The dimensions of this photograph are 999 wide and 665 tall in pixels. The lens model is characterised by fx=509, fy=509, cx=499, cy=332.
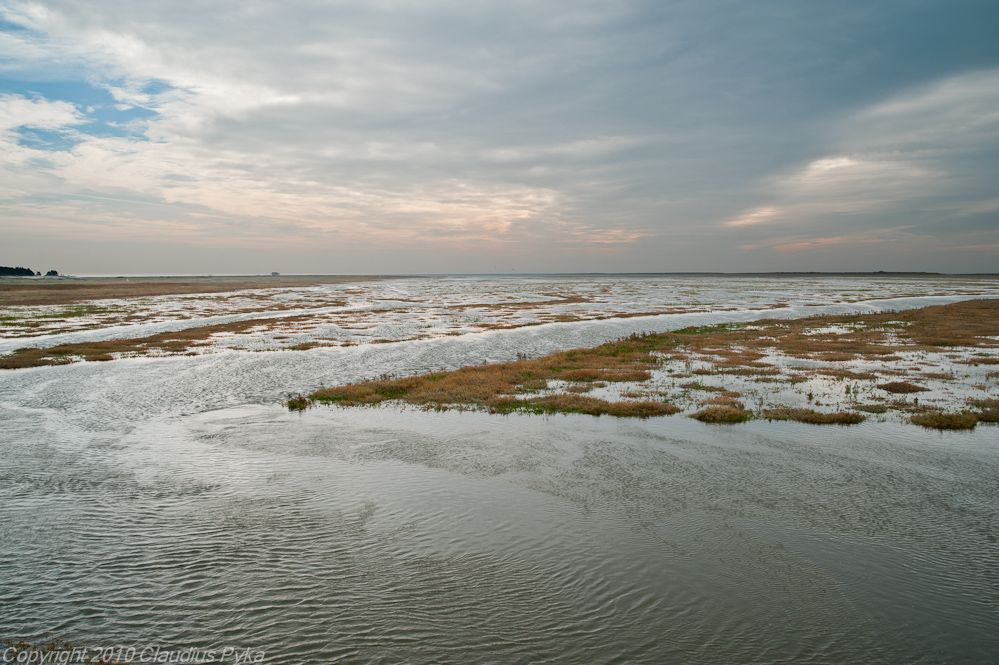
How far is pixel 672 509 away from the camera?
496 inches

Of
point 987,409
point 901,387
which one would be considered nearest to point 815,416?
point 987,409

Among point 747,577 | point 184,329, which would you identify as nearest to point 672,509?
point 747,577

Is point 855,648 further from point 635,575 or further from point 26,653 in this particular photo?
point 26,653

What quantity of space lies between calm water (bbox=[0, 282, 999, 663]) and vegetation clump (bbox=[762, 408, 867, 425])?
1034mm

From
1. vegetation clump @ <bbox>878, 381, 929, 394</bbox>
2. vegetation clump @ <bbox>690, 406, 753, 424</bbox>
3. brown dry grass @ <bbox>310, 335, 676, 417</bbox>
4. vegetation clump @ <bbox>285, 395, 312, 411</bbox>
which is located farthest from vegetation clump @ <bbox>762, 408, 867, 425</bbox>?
vegetation clump @ <bbox>285, 395, 312, 411</bbox>

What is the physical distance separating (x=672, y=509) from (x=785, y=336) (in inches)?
1531

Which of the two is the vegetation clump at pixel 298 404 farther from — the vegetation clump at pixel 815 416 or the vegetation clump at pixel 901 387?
the vegetation clump at pixel 901 387

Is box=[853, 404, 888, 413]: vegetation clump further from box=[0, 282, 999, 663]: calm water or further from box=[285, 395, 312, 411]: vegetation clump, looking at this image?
box=[285, 395, 312, 411]: vegetation clump

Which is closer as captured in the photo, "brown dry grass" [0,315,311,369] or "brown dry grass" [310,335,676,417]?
"brown dry grass" [310,335,676,417]

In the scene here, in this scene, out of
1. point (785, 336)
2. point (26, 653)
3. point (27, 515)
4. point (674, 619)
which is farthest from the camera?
point (785, 336)

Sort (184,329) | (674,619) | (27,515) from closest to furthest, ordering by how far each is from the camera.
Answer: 1. (674,619)
2. (27,515)
3. (184,329)

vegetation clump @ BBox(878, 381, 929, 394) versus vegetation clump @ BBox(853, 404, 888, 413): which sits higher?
vegetation clump @ BBox(878, 381, 929, 394)

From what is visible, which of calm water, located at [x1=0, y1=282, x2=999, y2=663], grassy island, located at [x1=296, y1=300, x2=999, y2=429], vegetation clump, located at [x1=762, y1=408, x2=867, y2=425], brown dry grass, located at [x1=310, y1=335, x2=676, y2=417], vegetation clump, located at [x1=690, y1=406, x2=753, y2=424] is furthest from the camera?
brown dry grass, located at [x1=310, y1=335, x2=676, y2=417]

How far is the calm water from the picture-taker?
317 inches
